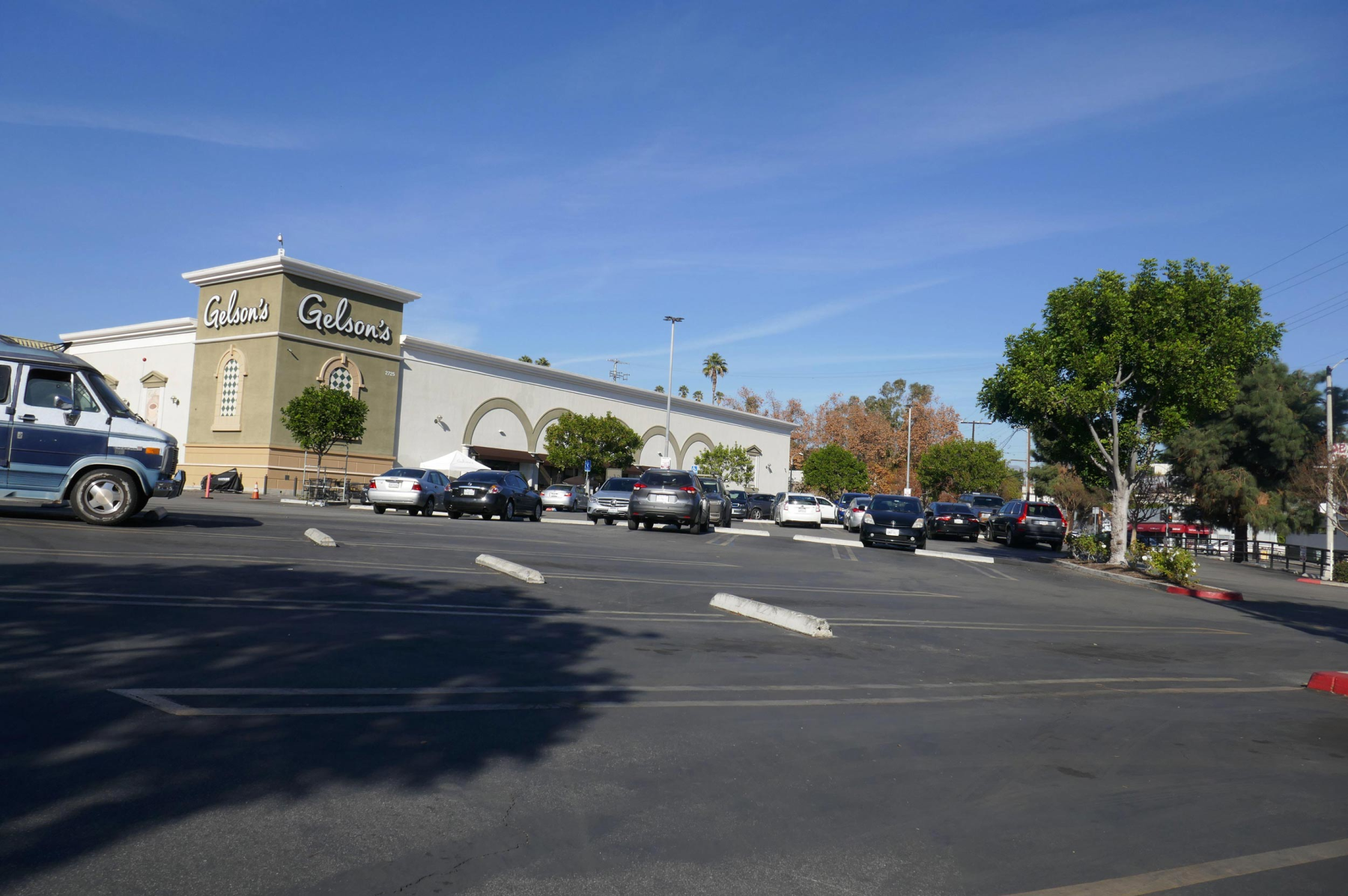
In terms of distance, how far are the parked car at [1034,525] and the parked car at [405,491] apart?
20731 mm

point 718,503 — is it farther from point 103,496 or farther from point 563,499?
point 103,496

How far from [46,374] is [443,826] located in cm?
1327

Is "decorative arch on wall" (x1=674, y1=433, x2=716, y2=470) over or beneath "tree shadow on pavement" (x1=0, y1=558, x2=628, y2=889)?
over

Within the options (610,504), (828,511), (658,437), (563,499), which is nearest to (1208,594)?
(610,504)

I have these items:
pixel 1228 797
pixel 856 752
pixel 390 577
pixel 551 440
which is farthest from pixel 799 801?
pixel 551 440

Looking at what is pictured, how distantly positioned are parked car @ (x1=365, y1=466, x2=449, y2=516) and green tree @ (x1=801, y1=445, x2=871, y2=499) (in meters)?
55.2

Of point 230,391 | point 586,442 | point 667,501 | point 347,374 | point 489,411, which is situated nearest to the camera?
point 667,501

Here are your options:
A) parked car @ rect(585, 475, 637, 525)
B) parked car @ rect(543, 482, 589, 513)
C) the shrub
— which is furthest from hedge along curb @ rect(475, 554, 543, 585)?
parked car @ rect(543, 482, 589, 513)

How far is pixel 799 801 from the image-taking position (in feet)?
15.4

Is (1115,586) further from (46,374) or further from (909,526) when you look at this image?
(46,374)

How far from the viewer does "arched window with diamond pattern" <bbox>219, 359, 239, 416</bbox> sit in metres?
49.7

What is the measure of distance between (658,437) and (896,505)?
153 ft

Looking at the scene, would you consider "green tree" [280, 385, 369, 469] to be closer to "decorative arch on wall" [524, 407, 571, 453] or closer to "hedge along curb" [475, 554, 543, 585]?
"decorative arch on wall" [524, 407, 571, 453]

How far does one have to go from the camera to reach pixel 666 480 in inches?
1093
